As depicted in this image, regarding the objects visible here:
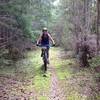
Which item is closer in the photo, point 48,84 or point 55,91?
point 55,91

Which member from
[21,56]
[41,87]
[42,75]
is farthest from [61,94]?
[21,56]

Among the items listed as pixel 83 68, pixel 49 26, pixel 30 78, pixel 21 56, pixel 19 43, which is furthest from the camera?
pixel 49 26

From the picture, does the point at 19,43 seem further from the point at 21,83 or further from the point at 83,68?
the point at 21,83

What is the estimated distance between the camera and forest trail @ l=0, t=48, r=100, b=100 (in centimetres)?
830

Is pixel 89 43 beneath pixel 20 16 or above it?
beneath

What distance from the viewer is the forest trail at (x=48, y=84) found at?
8305 millimetres

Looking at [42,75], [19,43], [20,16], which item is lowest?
[42,75]

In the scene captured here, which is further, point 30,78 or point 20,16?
point 20,16

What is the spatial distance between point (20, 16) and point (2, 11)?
7.49 ft

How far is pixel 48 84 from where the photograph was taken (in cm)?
1002

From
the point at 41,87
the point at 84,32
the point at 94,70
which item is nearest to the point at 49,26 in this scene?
the point at 84,32

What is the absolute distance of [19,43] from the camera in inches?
613

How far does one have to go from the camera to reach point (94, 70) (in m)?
11.9

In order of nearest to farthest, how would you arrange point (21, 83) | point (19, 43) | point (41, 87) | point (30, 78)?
Answer: point (41, 87), point (21, 83), point (30, 78), point (19, 43)
